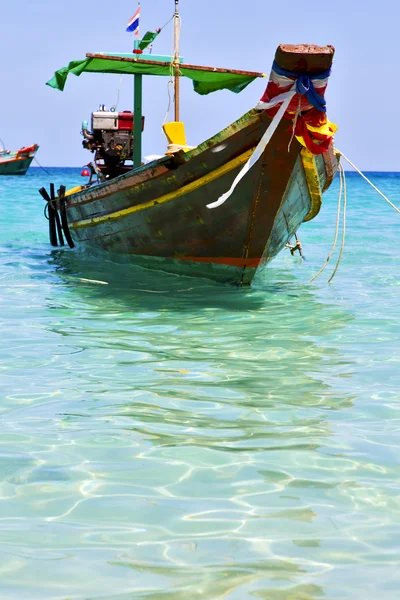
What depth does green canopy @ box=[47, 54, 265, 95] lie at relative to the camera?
393 inches

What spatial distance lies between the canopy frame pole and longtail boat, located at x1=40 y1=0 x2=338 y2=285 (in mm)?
15

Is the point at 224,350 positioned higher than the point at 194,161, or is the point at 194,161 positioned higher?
the point at 194,161

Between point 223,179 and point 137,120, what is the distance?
12.5 ft

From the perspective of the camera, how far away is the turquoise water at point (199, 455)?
8.00 ft

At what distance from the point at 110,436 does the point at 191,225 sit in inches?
199

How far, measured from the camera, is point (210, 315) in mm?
7043

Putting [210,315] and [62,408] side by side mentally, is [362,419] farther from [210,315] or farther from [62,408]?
[210,315]

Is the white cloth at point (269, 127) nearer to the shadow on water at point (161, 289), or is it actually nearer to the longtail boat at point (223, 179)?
the longtail boat at point (223, 179)

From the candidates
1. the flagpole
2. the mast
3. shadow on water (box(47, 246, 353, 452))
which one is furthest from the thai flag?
shadow on water (box(47, 246, 353, 452))

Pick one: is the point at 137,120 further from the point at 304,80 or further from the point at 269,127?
the point at 304,80

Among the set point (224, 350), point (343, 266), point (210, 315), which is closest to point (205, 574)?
point (224, 350)

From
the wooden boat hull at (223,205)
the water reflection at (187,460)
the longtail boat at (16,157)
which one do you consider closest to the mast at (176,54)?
the wooden boat hull at (223,205)

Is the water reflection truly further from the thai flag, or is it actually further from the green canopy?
the thai flag

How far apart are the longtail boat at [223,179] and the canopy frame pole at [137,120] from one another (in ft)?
0.05
